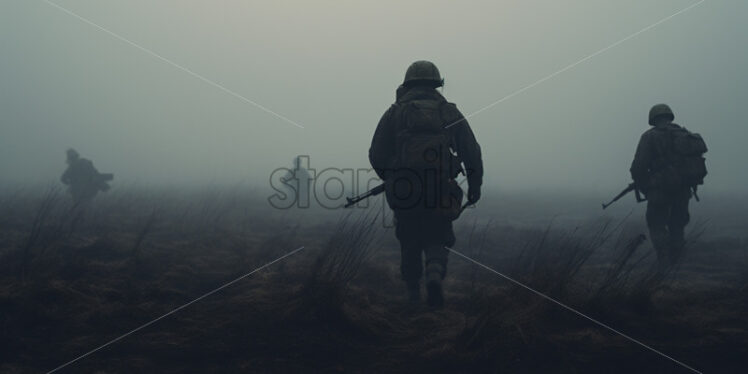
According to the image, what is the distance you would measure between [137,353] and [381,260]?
12.9 ft

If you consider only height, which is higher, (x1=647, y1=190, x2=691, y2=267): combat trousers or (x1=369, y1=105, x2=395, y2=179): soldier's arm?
(x1=369, y1=105, x2=395, y2=179): soldier's arm

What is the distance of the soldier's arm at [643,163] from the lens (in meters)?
6.31

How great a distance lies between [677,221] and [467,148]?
4.08 metres

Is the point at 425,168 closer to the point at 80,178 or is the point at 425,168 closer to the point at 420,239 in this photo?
the point at 420,239

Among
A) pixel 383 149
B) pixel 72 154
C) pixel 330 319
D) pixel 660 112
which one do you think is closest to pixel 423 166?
pixel 383 149

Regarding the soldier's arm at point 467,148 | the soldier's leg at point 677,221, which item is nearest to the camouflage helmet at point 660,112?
the soldier's leg at point 677,221

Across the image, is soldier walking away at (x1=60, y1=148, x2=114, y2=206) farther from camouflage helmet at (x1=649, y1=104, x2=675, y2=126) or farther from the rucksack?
camouflage helmet at (x1=649, y1=104, x2=675, y2=126)

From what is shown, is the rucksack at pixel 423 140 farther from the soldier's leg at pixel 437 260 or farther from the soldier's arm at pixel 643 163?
the soldier's arm at pixel 643 163

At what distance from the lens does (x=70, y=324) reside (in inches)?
126

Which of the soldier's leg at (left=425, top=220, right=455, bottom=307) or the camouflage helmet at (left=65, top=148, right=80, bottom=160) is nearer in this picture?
the soldier's leg at (left=425, top=220, right=455, bottom=307)

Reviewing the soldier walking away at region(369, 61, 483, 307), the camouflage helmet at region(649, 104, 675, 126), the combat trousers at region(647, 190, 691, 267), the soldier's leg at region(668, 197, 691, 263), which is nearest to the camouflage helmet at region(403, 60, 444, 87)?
the soldier walking away at region(369, 61, 483, 307)

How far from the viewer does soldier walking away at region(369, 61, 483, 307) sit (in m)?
4.10

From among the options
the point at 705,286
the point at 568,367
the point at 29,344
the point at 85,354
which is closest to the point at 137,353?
the point at 85,354

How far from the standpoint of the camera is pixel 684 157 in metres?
6.04
